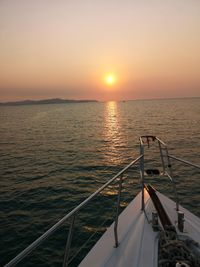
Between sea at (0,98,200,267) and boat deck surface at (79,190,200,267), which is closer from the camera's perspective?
boat deck surface at (79,190,200,267)

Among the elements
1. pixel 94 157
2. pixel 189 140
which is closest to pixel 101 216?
pixel 94 157

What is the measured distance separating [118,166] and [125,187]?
15.9ft

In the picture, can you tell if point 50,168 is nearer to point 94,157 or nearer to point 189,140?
point 94,157

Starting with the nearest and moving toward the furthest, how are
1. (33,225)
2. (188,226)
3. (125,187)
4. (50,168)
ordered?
(188,226)
(33,225)
(125,187)
(50,168)

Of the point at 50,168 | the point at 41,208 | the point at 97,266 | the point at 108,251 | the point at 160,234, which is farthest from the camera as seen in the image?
the point at 50,168

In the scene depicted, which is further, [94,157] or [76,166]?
[94,157]

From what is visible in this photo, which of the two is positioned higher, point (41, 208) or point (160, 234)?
point (160, 234)

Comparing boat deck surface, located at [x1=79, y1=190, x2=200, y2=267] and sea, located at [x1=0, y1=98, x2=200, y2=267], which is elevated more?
boat deck surface, located at [x1=79, y1=190, x2=200, y2=267]

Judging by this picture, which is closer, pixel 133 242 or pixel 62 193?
pixel 133 242

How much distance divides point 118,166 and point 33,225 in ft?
31.3

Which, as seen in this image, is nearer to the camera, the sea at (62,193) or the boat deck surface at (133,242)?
the boat deck surface at (133,242)

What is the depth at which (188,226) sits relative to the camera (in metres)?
4.08

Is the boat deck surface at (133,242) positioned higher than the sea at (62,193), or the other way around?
the boat deck surface at (133,242)

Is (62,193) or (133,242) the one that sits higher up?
(133,242)
